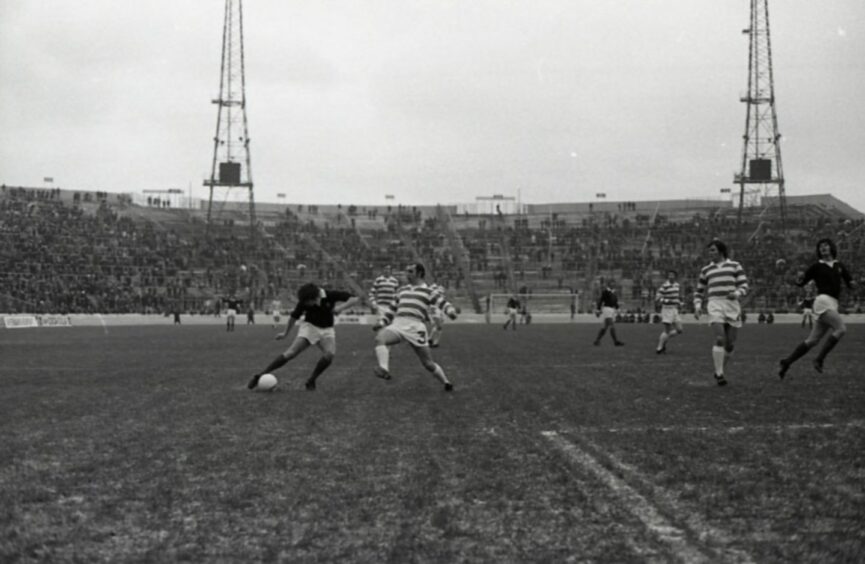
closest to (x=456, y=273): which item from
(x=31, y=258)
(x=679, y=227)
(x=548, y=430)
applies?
(x=679, y=227)

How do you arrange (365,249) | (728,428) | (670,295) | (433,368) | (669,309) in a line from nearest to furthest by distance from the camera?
(728,428) < (433,368) < (669,309) < (670,295) < (365,249)

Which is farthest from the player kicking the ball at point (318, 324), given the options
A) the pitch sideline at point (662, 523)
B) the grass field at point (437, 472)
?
the pitch sideline at point (662, 523)

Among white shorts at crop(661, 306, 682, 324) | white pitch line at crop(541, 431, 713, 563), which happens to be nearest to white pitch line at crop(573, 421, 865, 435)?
white pitch line at crop(541, 431, 713, 563)

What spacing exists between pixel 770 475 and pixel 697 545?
1.91 meters

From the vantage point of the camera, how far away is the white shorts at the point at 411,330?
12062 millimetres

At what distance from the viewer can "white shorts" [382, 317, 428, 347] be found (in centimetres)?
1206

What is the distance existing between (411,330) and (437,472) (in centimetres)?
594

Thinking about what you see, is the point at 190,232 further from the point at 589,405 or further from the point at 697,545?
the point at 697,545

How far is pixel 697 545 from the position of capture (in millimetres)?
4250

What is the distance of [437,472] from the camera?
244 inches

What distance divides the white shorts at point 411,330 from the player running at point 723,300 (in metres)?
4.19

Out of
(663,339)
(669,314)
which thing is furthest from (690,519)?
(669,314)

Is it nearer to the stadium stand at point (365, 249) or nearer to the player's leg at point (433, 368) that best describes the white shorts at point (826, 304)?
the player's leg at point (433, 368)

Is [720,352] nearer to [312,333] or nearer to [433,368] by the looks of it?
[433,368]
